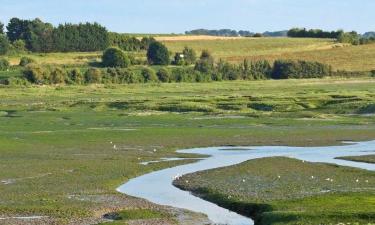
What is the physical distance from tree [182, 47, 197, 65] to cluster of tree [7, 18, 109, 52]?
18056 millimetres

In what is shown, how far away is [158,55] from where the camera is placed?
480ft

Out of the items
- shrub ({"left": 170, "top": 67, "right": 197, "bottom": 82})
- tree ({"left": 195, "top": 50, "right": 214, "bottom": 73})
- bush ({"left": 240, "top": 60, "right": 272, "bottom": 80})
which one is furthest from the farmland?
bush ({"left": 240, "top": 60, "right": 272, "bottom": 80})

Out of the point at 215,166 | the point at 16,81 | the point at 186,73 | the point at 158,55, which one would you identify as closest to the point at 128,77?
the point at 186,73

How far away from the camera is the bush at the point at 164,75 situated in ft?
438

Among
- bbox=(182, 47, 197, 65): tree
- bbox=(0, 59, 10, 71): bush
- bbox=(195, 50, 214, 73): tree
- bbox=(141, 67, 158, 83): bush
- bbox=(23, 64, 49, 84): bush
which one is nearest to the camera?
bbox=(23, 64, 49, 84): bush

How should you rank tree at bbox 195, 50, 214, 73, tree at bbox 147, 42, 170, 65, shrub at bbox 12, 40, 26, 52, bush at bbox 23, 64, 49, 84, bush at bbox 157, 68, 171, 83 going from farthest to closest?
shrub at bbox 12, 40, 26, 52 → tree at bbox 147, 42, 170, 65 → tree at bbox 195, 50, 214, 73 → bush at bbox 157, 68, 171, 83 → bush at bbox 23, 64, 49, 84

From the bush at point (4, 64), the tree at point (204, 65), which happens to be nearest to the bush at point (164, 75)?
the tree at point (204, 65)

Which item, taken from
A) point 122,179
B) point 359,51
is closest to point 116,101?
point 122,179

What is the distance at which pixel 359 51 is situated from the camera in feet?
539

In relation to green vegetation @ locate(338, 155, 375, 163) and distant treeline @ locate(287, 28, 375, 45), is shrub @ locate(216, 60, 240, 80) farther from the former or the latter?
green vegetation @ locate(338, 155, 375, 163)

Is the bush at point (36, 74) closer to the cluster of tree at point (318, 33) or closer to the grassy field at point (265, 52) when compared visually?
the grassy field at point (265, 52)

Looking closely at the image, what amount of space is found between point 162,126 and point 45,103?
1076 inches

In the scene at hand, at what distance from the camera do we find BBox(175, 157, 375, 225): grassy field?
29.7 metres

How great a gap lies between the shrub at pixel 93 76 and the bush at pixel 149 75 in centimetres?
739
